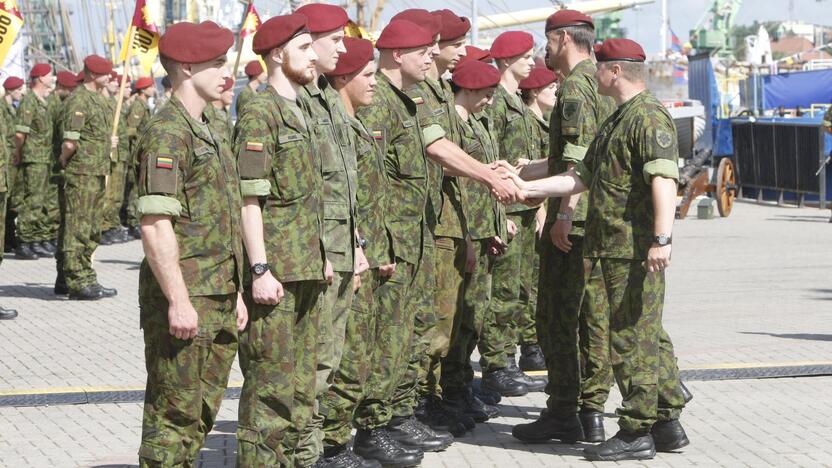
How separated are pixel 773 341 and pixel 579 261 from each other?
144 inches

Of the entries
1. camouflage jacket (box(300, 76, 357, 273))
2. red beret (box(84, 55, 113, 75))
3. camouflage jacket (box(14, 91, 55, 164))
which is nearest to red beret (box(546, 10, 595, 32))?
camouflage jacket (box(300, 76, 357, 273))

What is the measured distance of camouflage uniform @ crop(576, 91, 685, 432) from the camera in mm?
6992

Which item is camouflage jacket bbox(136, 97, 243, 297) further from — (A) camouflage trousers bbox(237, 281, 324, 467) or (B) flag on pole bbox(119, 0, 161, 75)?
(B) flag on pole bbox(119, 0, 161, 75)

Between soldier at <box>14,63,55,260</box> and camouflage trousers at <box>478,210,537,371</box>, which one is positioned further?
soldier at <box>14,63,55,260</box>

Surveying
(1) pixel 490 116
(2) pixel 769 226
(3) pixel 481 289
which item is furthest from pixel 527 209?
(2) pixel 769 226

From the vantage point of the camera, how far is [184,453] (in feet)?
18.0

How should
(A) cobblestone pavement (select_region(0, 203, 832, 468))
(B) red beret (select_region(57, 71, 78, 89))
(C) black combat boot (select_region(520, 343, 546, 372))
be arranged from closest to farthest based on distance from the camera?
(A) cobblestone pavement (select_region(0, 203, 832, 468))
(C) black combat boot (select_region(520, 343, 546, 372))
(B) red beret (select_region(57, 71, 78, 89))

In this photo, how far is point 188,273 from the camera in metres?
5.36

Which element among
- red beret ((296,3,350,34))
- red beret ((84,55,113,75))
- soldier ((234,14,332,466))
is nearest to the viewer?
soldier ((234,14,332,466))

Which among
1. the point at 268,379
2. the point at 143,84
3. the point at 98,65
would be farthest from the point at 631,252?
the point at 143,84

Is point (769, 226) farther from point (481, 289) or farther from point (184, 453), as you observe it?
point (184, 453)

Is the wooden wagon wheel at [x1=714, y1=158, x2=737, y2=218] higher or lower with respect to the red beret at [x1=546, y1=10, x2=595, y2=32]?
lower

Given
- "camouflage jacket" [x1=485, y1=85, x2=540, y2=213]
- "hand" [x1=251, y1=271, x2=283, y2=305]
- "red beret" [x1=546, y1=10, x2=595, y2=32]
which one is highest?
"red beret" [x1=546, y1=10, x2=595, y2=32]

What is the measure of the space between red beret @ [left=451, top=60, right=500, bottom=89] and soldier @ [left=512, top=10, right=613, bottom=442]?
36cm
